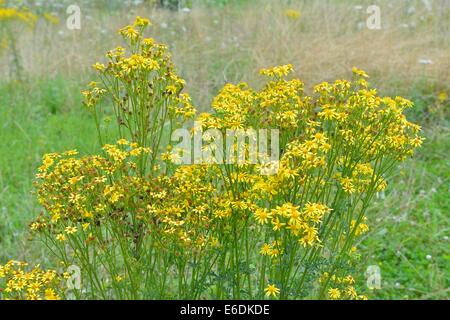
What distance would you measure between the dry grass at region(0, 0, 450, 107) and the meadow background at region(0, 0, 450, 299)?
1 cm

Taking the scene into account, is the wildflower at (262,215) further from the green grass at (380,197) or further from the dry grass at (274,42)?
the dry grass at (274,42)

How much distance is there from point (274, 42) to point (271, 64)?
333 mm

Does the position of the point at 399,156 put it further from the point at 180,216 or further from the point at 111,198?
the point at 111,198

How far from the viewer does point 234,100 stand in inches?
89.1

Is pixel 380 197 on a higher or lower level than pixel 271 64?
lower

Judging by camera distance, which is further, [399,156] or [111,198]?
[399,156]

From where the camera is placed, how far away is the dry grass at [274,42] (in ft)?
18.4

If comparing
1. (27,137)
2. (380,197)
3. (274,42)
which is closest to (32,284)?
(380,197)

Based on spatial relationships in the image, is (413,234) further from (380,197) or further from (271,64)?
(271,64)

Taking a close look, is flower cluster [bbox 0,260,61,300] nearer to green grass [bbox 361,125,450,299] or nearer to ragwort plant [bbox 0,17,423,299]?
ragwort plant [bbox 0,17,423,299]

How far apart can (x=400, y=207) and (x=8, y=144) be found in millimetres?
3221

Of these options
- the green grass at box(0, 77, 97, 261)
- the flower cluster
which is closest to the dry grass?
the green grass at box(0, 77, 97, 261)

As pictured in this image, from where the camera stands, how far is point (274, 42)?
595 cm

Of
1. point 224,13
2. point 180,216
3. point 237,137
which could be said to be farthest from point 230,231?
point 224,13
